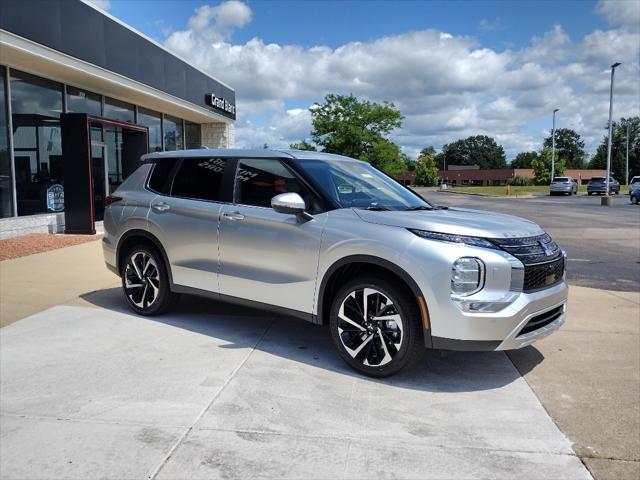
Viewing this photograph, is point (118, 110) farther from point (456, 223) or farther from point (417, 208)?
point (456, 223)

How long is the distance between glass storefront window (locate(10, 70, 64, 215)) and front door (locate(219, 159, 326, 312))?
950 centimetres

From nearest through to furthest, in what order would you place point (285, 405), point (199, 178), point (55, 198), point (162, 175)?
1. point (285, 405)
2. point (199, 178)
3. point (162, 175)
4. point (55, 198)

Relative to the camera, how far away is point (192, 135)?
2433 cm

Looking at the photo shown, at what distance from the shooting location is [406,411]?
379cm

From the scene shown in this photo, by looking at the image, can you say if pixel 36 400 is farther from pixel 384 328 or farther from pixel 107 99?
pixel 107 99

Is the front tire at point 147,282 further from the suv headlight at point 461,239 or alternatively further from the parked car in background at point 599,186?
the parked car in background at point 599,186

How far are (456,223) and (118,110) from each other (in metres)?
15.5

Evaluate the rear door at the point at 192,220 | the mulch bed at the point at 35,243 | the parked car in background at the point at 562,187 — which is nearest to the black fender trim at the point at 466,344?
the rear door at the point at 192,220

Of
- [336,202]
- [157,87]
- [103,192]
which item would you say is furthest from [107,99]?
[336,202]

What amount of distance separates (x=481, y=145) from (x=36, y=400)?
183731 mm

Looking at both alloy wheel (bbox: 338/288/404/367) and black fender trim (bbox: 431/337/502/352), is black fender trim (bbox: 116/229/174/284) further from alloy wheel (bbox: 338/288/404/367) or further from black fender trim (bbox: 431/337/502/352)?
black fender trim (bbox: 431/337/502/352)

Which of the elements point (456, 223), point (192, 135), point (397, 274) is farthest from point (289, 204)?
point (192, 135)

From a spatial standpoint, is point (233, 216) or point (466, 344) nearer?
point (466, 344)

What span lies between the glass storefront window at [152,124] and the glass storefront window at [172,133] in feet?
1.95
